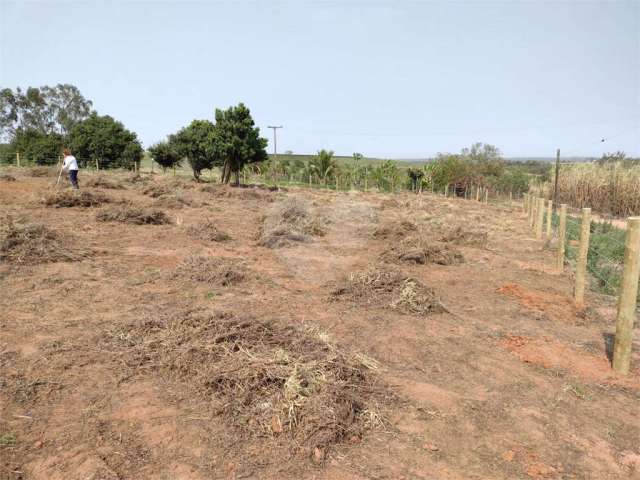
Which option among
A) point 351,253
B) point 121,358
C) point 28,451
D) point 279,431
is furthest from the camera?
point 351,253

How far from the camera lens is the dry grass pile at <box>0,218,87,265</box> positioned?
6.87 meters

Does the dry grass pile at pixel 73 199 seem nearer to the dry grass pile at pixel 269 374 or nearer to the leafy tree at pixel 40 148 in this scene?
the dry grass pile at pixel 269 374

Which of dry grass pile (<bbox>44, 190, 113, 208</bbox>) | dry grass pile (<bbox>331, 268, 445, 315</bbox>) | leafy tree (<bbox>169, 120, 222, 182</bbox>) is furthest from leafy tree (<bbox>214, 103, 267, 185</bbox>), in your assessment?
dry grass pile (<bbox>331, 268, 445, 315</bbox>)

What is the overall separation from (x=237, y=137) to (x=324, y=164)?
1717 centimetres

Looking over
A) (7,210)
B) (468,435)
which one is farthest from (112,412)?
(7,210)

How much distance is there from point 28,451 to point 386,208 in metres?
20.3

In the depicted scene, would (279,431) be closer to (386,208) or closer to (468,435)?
(468,435)

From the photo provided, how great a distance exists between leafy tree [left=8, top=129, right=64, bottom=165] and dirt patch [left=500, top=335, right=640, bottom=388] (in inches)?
1535

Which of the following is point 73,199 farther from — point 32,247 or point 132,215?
point 32,247

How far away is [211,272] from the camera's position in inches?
266

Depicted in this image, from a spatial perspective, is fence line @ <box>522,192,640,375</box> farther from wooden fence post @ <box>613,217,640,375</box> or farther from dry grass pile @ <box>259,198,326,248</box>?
dry grass pile @ <box>259,198,326,248</box>

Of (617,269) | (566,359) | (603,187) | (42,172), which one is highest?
(603,187)

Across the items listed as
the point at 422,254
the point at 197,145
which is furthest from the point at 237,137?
the point at 422,254

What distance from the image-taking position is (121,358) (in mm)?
3906
